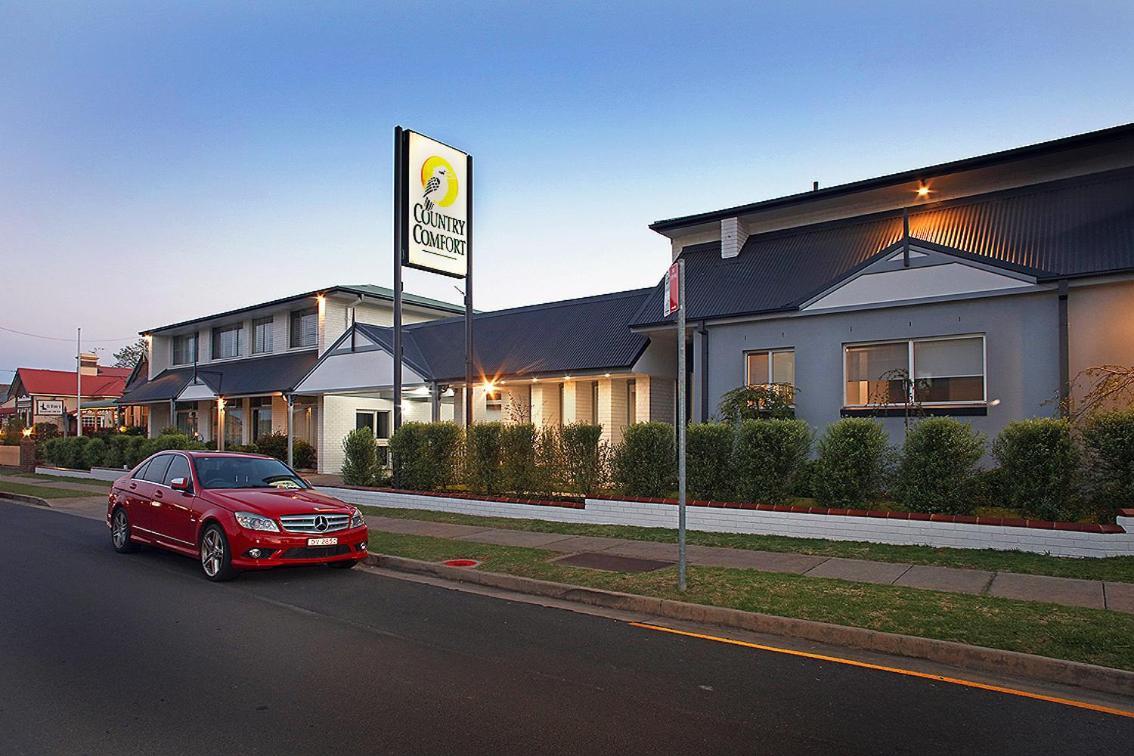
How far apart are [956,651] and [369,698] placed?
15.0ft

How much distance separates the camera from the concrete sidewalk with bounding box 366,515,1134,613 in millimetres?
7867

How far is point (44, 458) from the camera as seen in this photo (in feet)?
118

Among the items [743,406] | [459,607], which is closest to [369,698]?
[459,607]

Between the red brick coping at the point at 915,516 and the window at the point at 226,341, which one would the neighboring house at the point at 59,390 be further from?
the red brick coping at the point at 915,516

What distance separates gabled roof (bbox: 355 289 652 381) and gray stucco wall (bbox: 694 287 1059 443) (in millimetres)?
3084

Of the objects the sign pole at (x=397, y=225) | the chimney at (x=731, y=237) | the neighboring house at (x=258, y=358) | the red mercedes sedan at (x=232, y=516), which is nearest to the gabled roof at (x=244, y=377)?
the neighboring house at (x=258, y=358)

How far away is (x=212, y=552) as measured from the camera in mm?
9891

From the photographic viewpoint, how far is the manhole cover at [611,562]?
9930 mm

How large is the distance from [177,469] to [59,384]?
6018 cm

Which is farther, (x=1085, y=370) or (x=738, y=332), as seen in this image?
(x=738, y=332)

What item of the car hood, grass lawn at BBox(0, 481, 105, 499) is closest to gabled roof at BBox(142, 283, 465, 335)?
grass lawn at BBox(0, 481, 105, 499)

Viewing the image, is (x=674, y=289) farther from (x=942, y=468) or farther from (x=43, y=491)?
(x=43, y=491)

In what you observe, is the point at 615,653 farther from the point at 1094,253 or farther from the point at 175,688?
the point at 1094,253

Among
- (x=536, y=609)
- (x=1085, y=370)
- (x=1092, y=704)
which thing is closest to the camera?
(x=1092, y=704)
